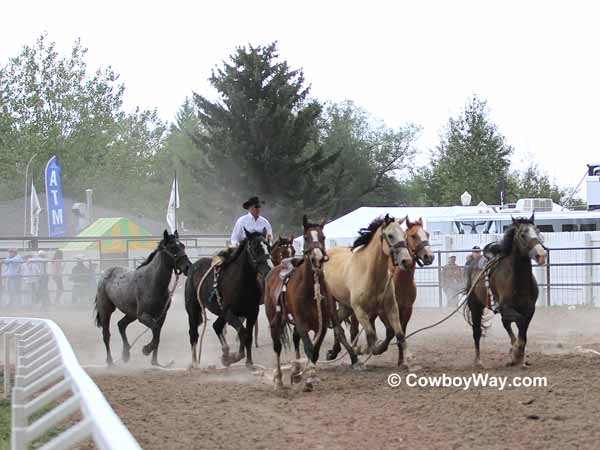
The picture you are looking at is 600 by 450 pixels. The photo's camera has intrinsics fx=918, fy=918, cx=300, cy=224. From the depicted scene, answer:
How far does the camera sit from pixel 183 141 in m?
79.0

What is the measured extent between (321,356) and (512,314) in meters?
3.65

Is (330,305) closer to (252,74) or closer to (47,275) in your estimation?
(47,275)

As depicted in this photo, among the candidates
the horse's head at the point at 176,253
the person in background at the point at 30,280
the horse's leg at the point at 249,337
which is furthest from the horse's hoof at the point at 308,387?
the person in background at the point at 30,280

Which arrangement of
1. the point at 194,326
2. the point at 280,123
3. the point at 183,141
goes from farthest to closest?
the point at 183,141 < the point at 280,123 < the point at 194,326

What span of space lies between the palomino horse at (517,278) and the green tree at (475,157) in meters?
36.2

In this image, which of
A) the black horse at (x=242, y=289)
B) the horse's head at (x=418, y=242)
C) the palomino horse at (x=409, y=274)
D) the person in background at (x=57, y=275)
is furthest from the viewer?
the person in background at (x=57, y=275)

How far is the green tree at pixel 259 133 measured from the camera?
138 feet

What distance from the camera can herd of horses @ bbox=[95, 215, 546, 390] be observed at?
10.2m

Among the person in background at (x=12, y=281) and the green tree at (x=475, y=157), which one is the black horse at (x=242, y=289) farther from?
the green tree at (x=475, y=157)

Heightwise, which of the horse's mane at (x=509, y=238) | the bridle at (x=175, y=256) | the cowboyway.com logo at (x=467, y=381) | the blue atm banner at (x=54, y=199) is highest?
the blue atm banner at (x=54, y=199)

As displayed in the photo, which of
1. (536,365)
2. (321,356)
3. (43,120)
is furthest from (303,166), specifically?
(536,365)

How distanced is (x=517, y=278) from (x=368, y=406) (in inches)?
151

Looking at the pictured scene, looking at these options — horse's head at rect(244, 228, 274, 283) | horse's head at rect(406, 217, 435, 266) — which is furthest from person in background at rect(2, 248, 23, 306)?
horse's head at rect(406, 217, 435, 266)
